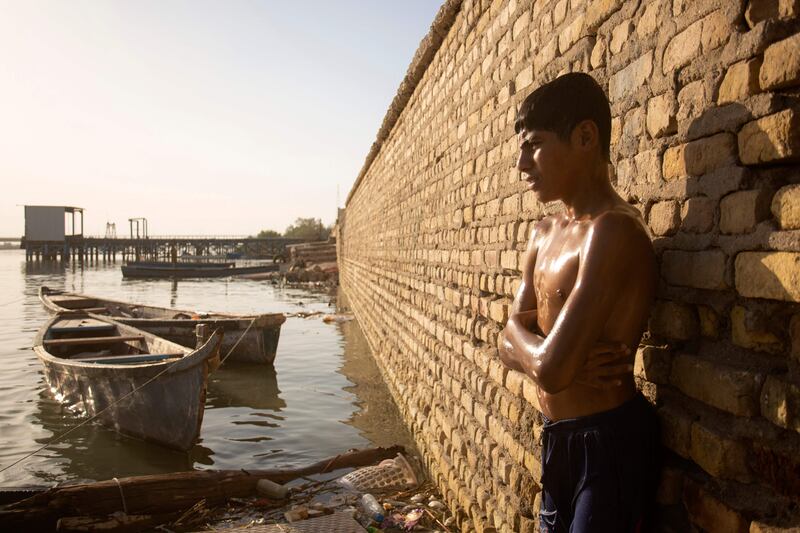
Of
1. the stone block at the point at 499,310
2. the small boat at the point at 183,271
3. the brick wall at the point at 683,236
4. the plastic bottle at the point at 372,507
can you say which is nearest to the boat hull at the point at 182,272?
the small boat at the point at 183,271

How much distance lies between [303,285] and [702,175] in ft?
88.4

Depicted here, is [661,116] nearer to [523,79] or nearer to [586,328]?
[586,328]

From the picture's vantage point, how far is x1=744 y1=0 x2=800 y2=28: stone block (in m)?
1.37

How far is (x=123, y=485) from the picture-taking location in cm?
411

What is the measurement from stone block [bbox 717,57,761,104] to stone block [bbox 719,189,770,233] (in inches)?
10.1

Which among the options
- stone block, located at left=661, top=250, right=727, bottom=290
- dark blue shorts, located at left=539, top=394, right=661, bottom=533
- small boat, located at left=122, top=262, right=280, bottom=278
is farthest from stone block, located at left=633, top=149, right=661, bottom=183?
small boat, located at left=122, top=262, right=280, bottom=278

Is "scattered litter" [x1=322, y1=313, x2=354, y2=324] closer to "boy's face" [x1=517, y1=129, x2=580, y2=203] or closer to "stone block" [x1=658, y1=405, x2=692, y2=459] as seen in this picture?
"boy's face" [x1=517, y1=129, x2=580, y2=203]

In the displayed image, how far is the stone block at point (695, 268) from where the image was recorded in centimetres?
159

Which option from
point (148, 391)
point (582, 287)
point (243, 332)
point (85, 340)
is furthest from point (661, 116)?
point (243, 332)

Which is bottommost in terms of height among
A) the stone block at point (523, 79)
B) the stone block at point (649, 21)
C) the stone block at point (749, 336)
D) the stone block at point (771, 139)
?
the stone block at point (749, 336)

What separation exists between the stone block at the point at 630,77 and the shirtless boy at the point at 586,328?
0.28m

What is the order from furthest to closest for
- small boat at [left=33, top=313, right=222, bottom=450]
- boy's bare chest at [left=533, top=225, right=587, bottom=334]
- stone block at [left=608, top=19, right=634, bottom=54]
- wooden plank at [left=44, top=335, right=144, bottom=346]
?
wooden plank at [left=44, top=335, right=144, bottom=346], small boat at [left=33, top=313, right=222, bottom=450], stone block at [left=608, top=19, right=634, bottom=54], boy's bare chest at [left=533, top=225, right=587, bottom=334]

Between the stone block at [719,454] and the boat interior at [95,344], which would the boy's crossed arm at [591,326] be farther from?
the boat interior at [95,344]

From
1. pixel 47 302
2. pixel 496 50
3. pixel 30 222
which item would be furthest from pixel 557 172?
pixel 30 222
